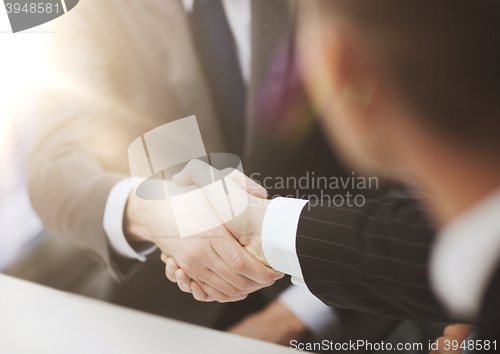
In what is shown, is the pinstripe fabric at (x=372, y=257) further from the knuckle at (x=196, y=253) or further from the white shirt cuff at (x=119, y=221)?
the white shirt cuff at (x=119, y=221)

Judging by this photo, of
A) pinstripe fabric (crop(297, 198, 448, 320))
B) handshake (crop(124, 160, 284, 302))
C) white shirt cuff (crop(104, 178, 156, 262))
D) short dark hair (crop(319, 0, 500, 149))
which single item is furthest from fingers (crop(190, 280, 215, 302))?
short dark hair (crop(319, 0, 500, 149))

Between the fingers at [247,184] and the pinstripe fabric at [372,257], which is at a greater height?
the fingers at [247,184]

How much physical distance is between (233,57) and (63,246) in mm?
602

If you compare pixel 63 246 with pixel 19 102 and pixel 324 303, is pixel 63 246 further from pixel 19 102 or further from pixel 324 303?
pixel 324 303

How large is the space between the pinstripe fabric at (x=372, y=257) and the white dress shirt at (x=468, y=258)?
2 cm

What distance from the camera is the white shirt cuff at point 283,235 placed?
1.98 ft

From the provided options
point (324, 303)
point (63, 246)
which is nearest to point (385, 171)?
point (324, 303)

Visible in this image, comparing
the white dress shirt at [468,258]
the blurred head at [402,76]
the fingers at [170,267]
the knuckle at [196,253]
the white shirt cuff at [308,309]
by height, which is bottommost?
the white shirt cuff at [308,309]

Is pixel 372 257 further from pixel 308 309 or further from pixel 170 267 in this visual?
pixel 170 267

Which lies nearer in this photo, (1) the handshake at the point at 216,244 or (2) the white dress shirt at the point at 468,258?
(2) the white dress shirt at the point at 468,258

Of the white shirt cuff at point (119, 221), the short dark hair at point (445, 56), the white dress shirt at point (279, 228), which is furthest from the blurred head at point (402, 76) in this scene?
the white shirt cuff at point (119, 221)

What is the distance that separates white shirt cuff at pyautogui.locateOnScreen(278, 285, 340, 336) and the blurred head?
0.24 m

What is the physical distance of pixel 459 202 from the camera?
493 mm

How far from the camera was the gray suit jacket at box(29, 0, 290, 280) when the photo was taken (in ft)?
2.24
